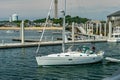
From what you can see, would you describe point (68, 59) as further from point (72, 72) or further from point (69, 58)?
point (72, 72)

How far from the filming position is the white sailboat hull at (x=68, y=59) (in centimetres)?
4066

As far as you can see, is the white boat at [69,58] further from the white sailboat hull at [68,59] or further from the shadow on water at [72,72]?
the shadow on water at [72,72]

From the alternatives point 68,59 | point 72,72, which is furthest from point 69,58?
point 72,72

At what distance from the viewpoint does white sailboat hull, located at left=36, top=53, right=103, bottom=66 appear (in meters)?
40.7

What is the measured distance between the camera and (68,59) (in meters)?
41.7

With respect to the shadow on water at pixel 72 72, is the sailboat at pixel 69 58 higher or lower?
higher

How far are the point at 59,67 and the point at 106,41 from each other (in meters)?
66.4

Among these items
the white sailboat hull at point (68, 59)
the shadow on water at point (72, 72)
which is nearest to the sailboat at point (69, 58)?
the white sailboat hull at point (68, 59)

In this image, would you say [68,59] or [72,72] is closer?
[72,72]

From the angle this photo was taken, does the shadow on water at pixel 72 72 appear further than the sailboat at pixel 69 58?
No

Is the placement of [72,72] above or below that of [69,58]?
below

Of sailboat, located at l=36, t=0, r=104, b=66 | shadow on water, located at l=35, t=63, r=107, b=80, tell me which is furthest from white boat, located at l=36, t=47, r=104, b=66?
shadow on water, located at l=35, t=63, r=107, b=80

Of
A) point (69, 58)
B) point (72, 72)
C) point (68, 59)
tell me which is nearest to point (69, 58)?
point (69, 58)

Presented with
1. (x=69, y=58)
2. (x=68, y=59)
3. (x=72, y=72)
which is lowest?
(x=72, y=72)
